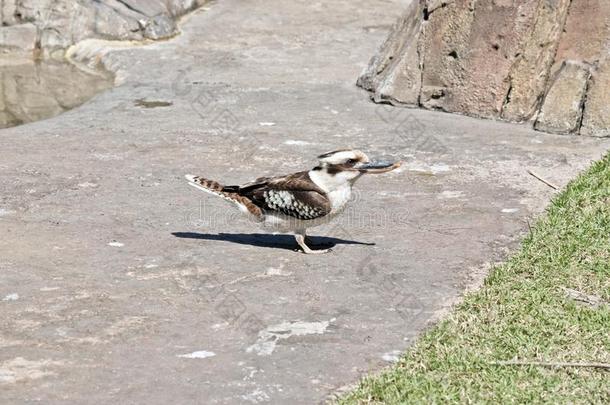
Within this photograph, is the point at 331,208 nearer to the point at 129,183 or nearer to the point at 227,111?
the point at 129,183

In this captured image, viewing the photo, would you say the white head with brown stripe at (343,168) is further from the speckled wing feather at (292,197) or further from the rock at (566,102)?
the rock at (566,102)

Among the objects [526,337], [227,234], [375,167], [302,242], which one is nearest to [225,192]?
[227,234]

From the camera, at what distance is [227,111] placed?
1305 centimetres

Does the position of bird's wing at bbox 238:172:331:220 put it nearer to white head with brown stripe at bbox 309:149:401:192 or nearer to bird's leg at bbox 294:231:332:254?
white head with brown stripe at bbox 309:149:401:192

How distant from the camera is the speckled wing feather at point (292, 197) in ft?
27.3

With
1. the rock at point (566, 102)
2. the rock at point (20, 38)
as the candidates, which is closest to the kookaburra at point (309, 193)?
the rock at point (566, 102)

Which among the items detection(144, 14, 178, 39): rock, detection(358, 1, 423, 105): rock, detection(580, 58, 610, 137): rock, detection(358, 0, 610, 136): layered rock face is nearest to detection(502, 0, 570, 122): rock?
detection(358, 0, 610, 136): layered rock face

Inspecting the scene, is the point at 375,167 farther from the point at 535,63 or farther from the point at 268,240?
the point at 535,63

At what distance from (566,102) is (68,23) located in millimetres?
7718

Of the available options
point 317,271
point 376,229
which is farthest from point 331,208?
point 376,229

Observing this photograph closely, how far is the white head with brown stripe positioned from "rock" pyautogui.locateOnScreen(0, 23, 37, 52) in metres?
9.24

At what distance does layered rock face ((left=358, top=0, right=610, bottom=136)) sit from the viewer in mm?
12141

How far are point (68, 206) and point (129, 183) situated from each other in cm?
82

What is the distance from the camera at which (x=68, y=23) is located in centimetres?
1647
